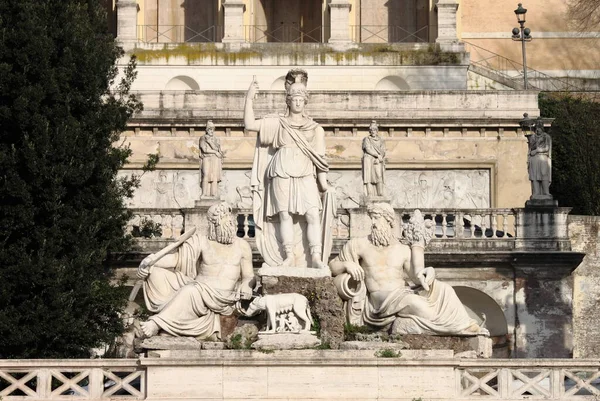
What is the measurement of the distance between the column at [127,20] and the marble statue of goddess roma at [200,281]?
2934 cm

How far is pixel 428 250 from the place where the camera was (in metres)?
42.8

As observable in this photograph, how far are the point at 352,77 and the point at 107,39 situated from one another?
58.6 ft

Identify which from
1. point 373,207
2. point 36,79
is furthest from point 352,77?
point 373,207

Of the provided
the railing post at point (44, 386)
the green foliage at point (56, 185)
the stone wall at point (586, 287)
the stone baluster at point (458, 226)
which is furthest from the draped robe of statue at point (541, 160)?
the railing post at point (44, 386)

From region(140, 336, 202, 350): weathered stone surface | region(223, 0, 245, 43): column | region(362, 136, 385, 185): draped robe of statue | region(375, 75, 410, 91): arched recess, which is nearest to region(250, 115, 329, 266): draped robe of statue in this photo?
region(140, 336, 202, 350): weathered stone surface

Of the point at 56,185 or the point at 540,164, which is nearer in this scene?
the point at 56,185

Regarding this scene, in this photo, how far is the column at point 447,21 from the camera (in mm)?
60406

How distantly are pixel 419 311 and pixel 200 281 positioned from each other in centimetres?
330

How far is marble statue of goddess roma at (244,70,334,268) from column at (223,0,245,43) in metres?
28.1

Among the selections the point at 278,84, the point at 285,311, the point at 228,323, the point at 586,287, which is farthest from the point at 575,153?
the point at 285,311

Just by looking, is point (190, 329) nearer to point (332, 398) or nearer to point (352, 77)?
point (332, 398)

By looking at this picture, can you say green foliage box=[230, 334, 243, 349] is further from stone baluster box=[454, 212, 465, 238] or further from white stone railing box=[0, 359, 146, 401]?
stone baluster box=[454, 212, 465, 238]

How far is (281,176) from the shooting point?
31.5m

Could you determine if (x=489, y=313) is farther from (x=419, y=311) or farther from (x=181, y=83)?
(x=181, y=83)
